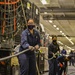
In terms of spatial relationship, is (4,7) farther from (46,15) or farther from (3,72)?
(46,15)

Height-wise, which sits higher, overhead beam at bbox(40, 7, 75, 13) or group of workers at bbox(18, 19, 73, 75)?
overhead beam at bbox(40, 7, 75, 13)

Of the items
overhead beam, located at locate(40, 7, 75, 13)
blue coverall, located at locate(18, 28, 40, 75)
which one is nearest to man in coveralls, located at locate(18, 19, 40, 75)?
blue coverall, located at locate(18, 28, 40, 75)

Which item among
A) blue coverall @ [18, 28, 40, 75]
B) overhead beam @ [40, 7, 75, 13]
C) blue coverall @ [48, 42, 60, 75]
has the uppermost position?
overhead beam @ [40, 7, 75, 13]

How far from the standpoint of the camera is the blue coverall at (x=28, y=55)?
5871 mm

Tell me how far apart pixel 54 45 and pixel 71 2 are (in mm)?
8457

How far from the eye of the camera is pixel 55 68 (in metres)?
9.39

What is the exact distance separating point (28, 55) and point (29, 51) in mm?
108

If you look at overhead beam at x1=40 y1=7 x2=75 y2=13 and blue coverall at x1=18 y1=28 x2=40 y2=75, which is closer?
blue coverall at x1=18 y1=28 x2=40 y2=75

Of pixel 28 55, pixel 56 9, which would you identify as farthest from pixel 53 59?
pixel 56 9

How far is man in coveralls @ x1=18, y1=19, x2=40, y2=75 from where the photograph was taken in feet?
19.2

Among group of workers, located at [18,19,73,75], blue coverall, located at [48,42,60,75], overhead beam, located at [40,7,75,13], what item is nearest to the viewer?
group of workers, located at [18,19,73,75]

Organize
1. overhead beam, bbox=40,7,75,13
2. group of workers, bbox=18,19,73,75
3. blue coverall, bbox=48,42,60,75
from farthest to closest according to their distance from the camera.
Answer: overhead beam, bbox=40,7,75,13 → blue coverall, bbox=48,42,60,75 → group of workers, bbox=18,19,73,75

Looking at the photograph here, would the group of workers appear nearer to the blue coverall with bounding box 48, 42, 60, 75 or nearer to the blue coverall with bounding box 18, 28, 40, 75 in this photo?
the blue coverall with bounding box 18, 28, 40, 75

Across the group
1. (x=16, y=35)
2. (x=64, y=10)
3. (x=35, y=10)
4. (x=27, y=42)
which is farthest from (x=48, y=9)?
(x=27, y=42)
